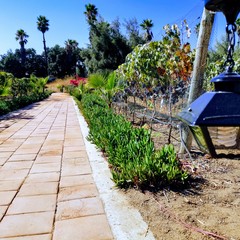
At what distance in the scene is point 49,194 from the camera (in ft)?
10.8


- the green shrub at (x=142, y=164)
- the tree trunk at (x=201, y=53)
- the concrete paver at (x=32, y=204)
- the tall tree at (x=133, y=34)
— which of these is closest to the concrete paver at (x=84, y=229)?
the concrete paver at (x=32, y=204)

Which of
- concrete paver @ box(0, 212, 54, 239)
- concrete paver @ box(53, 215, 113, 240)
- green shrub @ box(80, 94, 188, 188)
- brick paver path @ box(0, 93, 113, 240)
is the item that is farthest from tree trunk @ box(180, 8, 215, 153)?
concrete paver @ box(0, 212, 54, 239)

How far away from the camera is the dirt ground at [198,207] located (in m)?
2.38

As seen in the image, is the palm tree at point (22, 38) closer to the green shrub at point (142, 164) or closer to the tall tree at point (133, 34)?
the tall tree at point (133, 34)

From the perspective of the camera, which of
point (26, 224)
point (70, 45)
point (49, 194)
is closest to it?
point (26, 224)

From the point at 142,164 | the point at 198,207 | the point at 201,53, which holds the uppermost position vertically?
the point at 201,53

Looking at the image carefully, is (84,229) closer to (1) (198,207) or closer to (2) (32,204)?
(2) (32,204)

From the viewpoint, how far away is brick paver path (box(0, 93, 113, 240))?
251cm

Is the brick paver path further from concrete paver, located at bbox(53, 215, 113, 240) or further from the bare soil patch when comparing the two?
the bare soil patch

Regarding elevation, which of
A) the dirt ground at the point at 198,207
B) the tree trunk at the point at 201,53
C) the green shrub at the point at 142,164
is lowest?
the dirt ground at the point at 198,207

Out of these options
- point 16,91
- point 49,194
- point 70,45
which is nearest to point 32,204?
point 49,194

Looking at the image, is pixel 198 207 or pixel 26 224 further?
pixel 198 207

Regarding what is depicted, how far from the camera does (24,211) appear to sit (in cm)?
289

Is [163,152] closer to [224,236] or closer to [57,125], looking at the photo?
[224,236]
